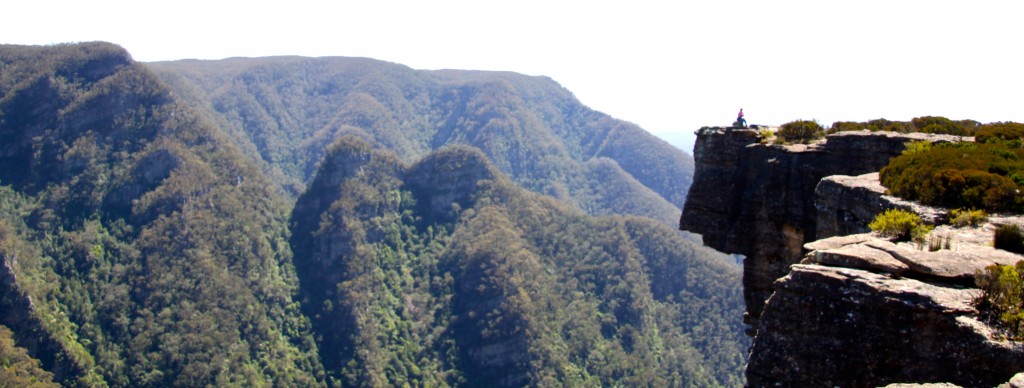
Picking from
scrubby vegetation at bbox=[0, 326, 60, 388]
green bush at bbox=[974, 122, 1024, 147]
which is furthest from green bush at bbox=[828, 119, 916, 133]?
scrubby vegetation at bbox=[0, 326, 60, 388]

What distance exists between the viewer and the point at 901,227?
14.3 metres

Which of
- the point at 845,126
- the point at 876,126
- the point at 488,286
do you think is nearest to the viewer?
the point at 876,126

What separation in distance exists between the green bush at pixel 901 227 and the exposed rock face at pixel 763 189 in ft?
27.6

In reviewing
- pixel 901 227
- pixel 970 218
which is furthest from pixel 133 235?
pixel 970 218

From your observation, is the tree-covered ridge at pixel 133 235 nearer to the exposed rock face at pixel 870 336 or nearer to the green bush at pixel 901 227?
the green bush at pixel 901 227

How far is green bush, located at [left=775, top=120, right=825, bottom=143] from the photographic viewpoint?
2656 cm

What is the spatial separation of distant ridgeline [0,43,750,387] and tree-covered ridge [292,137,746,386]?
0.42 metres

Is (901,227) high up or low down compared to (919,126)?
down

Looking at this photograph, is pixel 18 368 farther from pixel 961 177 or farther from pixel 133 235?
pixel 961 177

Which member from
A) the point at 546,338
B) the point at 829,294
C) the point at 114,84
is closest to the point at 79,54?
the point at 114,84

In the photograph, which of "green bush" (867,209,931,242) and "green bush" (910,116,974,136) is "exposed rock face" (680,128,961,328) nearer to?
"green bush" (910,116,974,136)

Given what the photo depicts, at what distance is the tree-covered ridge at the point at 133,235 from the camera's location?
10888cm

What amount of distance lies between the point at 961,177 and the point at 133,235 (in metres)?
140

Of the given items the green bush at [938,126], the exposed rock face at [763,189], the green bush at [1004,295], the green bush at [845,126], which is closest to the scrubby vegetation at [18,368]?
the exposed rock face at [763,189]
